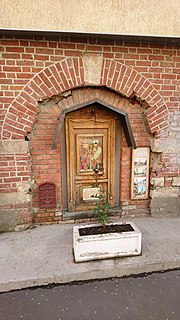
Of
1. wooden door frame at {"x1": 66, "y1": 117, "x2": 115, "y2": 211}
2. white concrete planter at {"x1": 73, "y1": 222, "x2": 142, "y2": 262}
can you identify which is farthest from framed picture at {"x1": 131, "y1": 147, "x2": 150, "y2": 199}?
white concrete planter at {"x1": 73, "y1": 222, "x2": 142, "y2": 262}

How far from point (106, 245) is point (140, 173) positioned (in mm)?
1537

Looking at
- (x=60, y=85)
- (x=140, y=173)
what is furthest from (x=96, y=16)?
(x=140, y=173)

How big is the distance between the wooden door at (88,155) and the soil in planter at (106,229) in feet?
1.94

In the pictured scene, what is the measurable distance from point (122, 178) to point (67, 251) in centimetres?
160

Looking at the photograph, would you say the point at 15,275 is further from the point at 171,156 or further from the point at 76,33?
the point at 76,33

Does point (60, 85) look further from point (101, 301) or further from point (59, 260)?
point (101, 301)

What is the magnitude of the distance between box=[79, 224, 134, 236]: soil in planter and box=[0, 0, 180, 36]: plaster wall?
284 cm

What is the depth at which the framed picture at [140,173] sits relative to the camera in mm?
3859

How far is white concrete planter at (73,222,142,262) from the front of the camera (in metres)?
2.86

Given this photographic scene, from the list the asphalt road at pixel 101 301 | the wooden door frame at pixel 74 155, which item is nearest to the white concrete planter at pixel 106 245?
the asphalt road at pixel 101 301

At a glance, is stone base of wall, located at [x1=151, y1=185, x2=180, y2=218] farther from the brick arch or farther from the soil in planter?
the brick arch

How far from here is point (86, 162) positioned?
12.5 ft

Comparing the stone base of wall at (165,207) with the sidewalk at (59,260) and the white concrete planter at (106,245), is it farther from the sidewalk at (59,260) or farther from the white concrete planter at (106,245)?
the white concrete planter at (106,245)

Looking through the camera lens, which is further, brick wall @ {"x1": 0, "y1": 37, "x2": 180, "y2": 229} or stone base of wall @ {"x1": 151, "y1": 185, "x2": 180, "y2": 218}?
stone base of wall @ {"x1": 151, "y1": 185, "x2": 180, "y2": 218}
